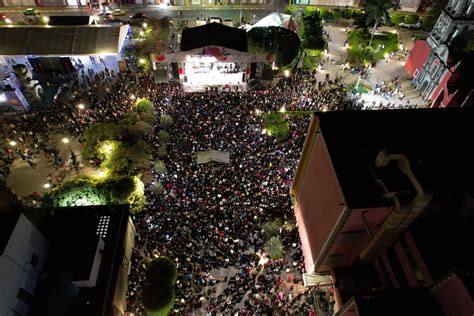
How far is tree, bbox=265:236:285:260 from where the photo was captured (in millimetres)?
24125

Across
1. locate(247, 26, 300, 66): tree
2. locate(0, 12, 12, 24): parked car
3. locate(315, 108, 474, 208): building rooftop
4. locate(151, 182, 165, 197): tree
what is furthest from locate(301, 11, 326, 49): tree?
locate(0, 12, 12, 24): parked car

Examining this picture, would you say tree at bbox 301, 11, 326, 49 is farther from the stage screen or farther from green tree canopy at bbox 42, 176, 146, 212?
green tree canopy at bbox 42, 176, 146, 212

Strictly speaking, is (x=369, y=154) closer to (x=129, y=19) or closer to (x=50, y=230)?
(x=50, y=230)

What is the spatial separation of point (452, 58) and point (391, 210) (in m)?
27.6

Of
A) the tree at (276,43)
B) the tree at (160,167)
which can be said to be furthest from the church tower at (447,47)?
the tree at (160,167)

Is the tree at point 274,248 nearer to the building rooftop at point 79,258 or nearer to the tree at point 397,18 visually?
the building rooftop at point 79,258

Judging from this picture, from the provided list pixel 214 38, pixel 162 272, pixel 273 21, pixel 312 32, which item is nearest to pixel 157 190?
pixel 162 272

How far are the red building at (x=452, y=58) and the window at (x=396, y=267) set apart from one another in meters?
22.0

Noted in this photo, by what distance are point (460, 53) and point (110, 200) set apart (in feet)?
128

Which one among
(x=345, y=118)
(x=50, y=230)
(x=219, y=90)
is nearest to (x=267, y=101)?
(x=219, y=90)

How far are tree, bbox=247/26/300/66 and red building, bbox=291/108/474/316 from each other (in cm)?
2066

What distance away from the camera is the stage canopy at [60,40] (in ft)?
133

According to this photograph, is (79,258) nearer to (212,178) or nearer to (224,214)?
(224,214)

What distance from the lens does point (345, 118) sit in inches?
877
